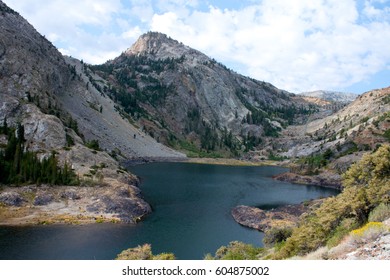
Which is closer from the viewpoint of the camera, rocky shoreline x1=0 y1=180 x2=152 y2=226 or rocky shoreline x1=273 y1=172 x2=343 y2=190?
rocky shoreline x1=0 y1=180 x2=152 y2=226

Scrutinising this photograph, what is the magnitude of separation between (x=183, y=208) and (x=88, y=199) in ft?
75.0

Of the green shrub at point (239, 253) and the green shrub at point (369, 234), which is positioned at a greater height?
the green shrub at point (369, 234)

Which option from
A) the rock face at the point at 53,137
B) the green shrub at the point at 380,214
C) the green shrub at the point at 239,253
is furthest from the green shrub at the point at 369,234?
the rock face at the point at 53,137

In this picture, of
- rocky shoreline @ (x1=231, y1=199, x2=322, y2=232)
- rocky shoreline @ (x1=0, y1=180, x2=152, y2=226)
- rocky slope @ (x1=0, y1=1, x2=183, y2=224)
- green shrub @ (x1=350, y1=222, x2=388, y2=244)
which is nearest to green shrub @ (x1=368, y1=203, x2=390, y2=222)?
green shrub @ (x1=350, y1=222, x2=388, y2=244)

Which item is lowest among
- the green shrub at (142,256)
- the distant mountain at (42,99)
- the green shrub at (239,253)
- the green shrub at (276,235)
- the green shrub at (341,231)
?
the green shrub at (239,253)

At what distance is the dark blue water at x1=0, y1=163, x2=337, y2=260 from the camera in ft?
184

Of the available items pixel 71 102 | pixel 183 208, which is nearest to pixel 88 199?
pixel 183 208

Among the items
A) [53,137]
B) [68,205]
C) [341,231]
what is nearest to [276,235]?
[341,231]

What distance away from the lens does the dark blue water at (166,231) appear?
56.1 metres

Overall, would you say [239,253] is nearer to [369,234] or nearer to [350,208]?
[350,208]

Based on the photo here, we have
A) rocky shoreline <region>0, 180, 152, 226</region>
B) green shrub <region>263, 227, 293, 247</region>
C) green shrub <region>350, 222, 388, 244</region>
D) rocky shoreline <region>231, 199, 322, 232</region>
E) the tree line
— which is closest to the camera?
green shrub <region>350, 222, 388, 244</region>

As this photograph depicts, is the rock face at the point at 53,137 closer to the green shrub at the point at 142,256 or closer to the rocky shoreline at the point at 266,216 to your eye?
the rocky shoreline at the point at 266,216

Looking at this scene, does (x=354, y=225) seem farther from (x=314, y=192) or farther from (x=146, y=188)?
(x=314, y=192)

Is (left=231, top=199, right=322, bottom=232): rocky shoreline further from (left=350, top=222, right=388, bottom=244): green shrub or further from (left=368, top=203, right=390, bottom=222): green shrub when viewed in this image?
(left=350, top=222, right=388, bottom=244): green shrub
